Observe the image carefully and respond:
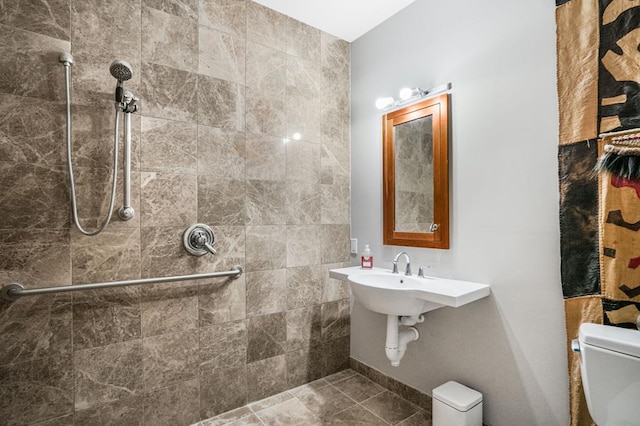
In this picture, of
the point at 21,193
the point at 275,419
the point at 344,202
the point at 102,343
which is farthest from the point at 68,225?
the point at 344,202

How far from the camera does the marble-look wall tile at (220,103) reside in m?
1.85

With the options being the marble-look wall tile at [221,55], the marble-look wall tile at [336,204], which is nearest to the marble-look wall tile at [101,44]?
the marble-look wall tile at [221,55]

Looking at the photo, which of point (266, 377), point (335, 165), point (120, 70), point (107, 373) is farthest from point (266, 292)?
point (120, 70)

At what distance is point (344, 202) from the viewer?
2.46 meters

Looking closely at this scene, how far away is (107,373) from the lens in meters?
1.58

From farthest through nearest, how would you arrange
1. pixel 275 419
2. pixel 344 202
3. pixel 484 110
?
1. pixel 344 202
2. pixel 275 419
3. pixel 484 110

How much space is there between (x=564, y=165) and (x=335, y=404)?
178 cm

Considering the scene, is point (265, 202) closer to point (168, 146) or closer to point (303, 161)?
point (303, 161)

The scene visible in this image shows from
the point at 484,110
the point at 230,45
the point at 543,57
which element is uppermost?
the point at 230,45

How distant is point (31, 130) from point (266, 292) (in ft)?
4.68

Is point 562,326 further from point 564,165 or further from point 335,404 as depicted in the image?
point 335,404

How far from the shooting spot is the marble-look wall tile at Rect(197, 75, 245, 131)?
1846 mm

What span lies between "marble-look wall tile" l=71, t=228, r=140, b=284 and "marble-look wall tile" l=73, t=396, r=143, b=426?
61 centimetres

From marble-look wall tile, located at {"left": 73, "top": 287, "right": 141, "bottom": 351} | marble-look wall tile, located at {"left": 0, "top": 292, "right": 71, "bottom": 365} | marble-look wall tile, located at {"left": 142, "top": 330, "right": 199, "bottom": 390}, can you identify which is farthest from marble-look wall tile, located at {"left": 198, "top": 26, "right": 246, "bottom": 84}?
marble-look wall tile, located at {"left": 142, "top": 330, "right": 199, "bottom": 390}
